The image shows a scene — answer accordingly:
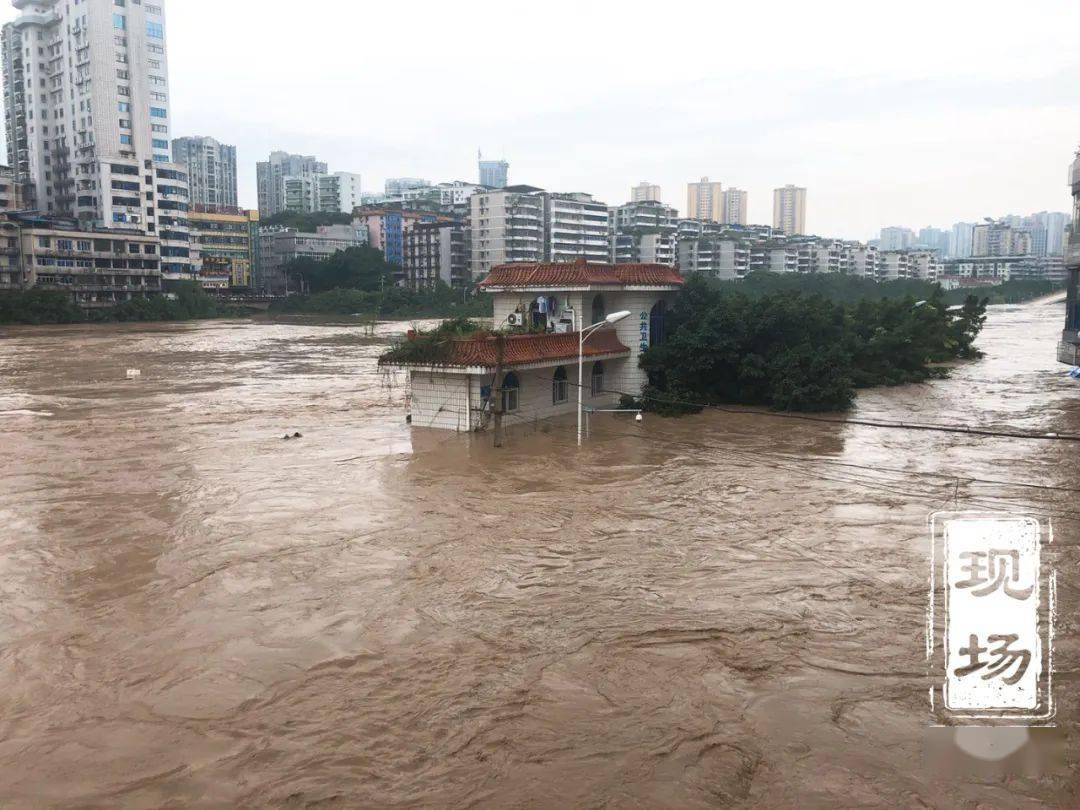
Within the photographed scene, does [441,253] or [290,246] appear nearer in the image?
[290,246]

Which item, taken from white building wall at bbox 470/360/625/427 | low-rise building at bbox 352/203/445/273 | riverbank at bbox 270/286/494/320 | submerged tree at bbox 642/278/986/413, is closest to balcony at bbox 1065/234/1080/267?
submerged tree at bbox 642/278/986/413

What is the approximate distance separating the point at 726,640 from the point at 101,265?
224ft

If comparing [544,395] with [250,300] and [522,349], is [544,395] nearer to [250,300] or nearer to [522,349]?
[522,349]

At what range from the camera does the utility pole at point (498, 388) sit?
20031 mm

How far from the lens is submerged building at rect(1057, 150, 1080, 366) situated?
22.8 metres

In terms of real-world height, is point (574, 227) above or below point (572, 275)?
above

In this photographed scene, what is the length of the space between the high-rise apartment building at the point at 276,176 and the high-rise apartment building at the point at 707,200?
254ft

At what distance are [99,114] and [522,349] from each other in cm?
6448

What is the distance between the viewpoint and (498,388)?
2089cm

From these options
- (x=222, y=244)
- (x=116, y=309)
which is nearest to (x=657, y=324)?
(x=116, y=309)

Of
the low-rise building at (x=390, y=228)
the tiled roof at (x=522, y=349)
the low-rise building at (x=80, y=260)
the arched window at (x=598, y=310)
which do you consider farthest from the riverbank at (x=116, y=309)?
the tiled roof at (x=522, y=349)

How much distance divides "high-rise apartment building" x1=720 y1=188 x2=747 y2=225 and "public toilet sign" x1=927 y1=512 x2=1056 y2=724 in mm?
176397

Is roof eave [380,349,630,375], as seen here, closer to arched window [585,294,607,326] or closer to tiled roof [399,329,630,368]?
tiled roof [399,329,630,368]

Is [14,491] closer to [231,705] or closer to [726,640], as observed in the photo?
[231,705]
